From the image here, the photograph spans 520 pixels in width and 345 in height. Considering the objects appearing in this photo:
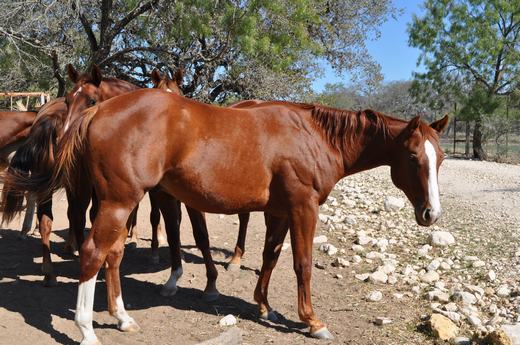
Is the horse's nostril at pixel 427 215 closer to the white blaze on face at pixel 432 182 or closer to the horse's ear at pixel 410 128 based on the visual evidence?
the white blaze on face at pixel 432 182

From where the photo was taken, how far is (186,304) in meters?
4.46

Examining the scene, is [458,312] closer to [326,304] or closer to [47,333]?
[326,304]

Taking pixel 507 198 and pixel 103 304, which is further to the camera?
pixel 507 198

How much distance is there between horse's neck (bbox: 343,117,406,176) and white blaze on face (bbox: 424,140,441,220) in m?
0.32

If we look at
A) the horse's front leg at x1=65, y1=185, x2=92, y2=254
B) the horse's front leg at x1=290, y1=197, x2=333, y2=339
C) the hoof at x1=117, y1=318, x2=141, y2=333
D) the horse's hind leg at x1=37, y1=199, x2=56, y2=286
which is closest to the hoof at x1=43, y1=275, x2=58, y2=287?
the horse's hind leg at x1=37, y1=199, x2=56, y2=286

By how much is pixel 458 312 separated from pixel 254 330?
1919mm

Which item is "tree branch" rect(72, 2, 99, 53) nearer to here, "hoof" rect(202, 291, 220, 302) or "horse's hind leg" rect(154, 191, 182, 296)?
"horse's hind leg" rect(154, 191, 182, 296)

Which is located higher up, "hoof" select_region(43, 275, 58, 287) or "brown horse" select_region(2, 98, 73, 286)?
"brown horse" select_region(2, 98, 73, 286)

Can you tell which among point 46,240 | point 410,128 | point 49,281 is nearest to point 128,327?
point 49,281

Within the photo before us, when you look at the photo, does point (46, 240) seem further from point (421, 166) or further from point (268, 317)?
point (421, 166)

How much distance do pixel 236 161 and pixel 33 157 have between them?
7.35 ft

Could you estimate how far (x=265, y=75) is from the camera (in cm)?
1273

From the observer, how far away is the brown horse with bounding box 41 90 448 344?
10.8 ft

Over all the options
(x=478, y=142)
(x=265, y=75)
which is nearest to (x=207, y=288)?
(x=265, y=75)
